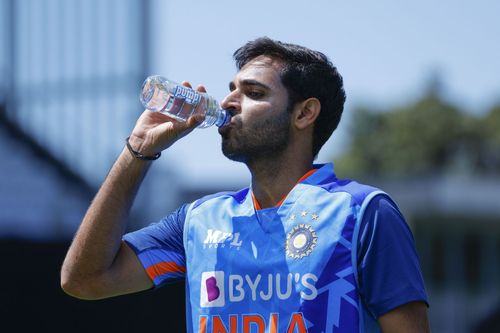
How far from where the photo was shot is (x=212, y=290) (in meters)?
3.40

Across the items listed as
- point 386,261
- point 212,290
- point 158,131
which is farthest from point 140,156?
point 386,261

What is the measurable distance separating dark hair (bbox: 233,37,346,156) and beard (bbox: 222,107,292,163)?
11cm

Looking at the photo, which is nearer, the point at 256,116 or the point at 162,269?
the point at 256,116

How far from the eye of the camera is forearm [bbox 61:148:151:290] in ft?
11.5

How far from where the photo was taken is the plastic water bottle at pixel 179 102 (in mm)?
3551

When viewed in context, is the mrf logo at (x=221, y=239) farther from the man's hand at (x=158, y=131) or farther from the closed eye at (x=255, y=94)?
the closed eye at (x=255, y=94)

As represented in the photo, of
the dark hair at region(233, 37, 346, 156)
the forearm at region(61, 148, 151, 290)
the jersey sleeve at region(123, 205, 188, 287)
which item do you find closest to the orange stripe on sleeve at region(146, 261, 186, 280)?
the jersey sleeve at region(123, 205, 188, 287)

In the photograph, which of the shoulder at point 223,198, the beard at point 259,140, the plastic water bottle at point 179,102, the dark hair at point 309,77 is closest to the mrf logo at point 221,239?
the shoulder at point 223,198

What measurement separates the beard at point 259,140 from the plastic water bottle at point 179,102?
0.29 feet

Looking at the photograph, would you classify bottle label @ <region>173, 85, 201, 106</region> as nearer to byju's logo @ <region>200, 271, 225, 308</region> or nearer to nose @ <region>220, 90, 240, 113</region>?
nose @ <region>220, 90, 240, 113</region>

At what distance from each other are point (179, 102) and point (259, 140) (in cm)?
44

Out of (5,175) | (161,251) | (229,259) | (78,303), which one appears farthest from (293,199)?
(5,175)

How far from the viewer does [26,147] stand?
979cm

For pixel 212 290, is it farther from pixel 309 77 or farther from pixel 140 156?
pixel 309 77
